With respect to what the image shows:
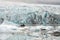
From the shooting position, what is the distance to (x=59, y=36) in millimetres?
1035

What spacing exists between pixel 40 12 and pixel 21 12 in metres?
0.18

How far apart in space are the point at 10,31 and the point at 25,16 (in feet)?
0.67

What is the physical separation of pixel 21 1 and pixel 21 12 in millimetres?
128

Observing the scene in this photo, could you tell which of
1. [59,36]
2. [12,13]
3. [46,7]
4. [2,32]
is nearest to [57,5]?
[46,7]

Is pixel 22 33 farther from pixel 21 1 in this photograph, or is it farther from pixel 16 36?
pixel 21 1

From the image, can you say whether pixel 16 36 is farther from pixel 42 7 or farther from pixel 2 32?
pixel 42 7

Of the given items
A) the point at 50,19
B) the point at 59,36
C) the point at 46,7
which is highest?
the point at 46,7

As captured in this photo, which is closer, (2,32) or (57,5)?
(2,32)

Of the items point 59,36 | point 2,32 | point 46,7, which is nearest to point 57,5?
point 46,7

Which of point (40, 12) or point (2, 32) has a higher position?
point (40, 12)

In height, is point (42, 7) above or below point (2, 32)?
above

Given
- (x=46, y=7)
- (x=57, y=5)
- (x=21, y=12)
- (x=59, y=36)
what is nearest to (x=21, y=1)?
(x=21, y=12)

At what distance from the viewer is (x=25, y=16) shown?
112cm

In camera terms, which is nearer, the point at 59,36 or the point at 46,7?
the point at 59,36
